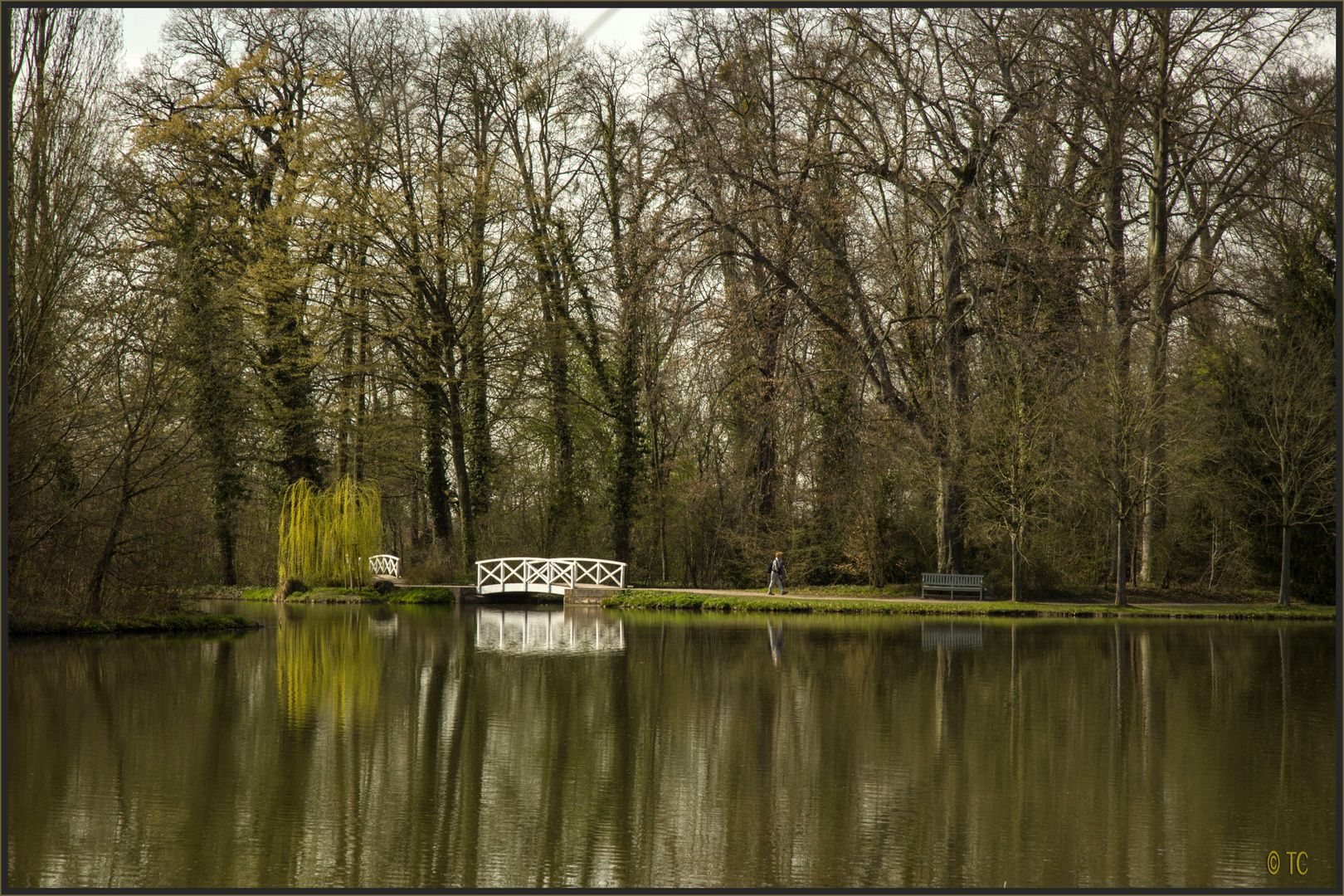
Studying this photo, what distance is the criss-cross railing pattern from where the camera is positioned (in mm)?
31266

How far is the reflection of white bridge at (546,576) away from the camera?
28709mm

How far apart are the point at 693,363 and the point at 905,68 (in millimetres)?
8501

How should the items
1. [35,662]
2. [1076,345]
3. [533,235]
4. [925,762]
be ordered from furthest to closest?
[533,235] → [1076,345] → [35,662] → [925,762]

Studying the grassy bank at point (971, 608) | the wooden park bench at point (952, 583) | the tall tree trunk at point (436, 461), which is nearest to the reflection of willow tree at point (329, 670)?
the grassy bank at point (971, 608)

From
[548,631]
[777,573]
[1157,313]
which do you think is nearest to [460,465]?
[777,573]

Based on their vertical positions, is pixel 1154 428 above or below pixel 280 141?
below

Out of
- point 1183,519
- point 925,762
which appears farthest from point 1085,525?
point 925,762

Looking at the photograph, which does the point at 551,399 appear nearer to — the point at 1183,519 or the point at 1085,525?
the point at 1085,525

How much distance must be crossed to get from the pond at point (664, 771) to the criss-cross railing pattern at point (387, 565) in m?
14.9

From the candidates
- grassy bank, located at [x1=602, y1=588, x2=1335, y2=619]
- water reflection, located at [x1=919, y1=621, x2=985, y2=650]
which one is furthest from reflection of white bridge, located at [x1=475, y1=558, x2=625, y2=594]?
water reflection, located at [x1=919, y1=621, x2=985, y2=650]

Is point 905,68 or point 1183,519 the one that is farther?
point 1183,519

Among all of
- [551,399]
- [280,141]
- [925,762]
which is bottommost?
[925,762]

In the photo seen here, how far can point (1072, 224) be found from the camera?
92.1ft

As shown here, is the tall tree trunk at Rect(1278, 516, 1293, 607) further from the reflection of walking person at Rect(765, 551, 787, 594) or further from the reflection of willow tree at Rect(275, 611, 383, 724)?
the reflection of willow tree at Rect(275, 611, 383, 724)
